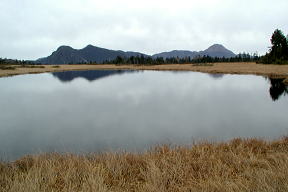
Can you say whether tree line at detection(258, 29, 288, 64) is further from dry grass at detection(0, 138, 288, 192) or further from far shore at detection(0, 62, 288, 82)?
dry grass at detection(0, 138, 288, 192)

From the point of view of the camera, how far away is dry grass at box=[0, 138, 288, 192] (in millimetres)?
5109

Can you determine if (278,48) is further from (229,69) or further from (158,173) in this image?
(158,173)

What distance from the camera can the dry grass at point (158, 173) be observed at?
16.8 feet

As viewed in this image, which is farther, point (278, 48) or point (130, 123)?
point (278, 48)

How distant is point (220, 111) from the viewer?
17.7m

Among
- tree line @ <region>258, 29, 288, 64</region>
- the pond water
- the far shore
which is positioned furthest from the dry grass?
tree line @ <region>258, 29, 288, 64</region>

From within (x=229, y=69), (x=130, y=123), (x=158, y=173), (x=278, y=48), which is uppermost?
(x=278, y=48)

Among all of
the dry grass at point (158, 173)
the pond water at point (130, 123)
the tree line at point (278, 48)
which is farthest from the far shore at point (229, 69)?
the dry grass at point (158, 173)

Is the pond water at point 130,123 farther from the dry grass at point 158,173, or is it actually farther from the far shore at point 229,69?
the far shore at point 229,69

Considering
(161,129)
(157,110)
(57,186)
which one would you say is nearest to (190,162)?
(57,186)

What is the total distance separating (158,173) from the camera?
593cm

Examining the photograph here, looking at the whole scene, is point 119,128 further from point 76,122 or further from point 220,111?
point 220,111

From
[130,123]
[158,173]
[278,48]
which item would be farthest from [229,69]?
[158,173]

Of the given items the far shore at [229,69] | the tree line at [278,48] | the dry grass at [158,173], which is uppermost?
the tree line at [278,48]
